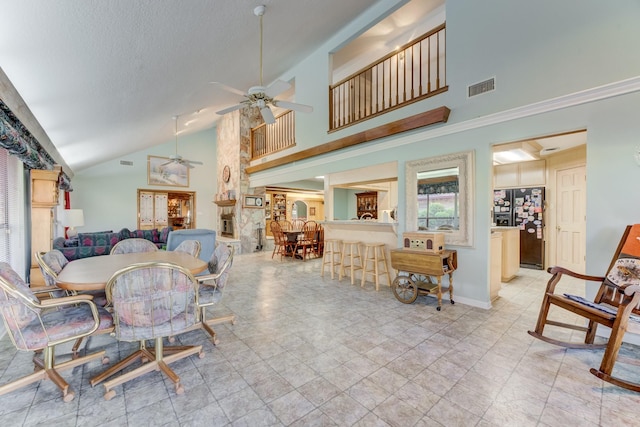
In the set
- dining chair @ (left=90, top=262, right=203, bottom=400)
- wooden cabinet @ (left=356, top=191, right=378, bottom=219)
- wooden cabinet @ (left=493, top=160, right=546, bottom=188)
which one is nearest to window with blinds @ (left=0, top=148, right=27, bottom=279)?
dining chair @ (left=90, top=262, right=203, bottom=400)

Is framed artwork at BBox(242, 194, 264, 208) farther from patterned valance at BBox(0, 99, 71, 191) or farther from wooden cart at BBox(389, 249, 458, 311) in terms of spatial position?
wooden cart at BBox(389, 249, 458, 311)

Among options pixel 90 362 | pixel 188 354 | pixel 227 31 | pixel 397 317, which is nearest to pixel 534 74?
pixel 397 317

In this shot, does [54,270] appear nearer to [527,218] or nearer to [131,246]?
[131,246]

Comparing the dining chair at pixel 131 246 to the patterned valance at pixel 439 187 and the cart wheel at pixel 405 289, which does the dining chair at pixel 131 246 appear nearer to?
the cart wheel at pixel 405 289

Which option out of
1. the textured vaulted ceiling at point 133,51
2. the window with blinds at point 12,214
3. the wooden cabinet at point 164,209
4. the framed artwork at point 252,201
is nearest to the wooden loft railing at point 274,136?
the framed artwork at point 252,201

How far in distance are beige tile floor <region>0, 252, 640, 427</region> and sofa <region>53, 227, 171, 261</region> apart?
1360mm

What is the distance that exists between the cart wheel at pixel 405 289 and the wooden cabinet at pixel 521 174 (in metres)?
4.13

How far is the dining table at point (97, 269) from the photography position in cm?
181

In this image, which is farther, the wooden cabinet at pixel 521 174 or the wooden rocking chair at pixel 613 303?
the wooden cabinet at pixel 521 174

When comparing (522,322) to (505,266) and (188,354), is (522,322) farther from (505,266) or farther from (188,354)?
(188,354)

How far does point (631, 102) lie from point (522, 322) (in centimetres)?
230

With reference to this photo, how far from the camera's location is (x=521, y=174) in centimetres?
581

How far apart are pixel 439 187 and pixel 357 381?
2.75 m

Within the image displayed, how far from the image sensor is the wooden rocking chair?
1865 mm
